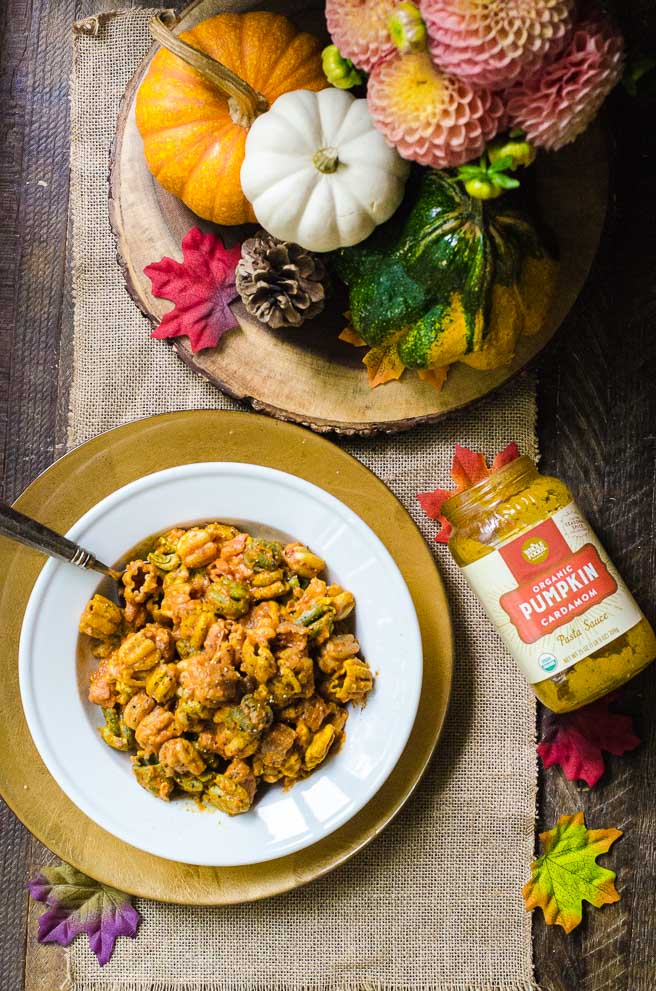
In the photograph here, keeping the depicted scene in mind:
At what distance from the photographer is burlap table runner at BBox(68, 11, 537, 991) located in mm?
1787

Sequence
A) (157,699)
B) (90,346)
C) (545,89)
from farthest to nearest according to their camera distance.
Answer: (90,346)
(157,699)
(545,89)

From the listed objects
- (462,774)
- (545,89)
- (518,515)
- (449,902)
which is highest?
(545,89)

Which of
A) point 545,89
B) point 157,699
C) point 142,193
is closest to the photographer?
point 545,89

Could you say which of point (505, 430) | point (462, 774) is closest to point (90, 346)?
point (505, 430)

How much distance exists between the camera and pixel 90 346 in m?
1.82

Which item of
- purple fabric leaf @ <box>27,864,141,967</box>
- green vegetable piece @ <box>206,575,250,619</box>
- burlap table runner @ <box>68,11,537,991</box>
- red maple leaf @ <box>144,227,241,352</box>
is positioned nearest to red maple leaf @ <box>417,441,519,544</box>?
burlap table runner @ <box>68,11,537,991</box>

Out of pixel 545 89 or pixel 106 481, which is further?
pixel 106 481

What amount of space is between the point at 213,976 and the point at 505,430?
48.5 inches

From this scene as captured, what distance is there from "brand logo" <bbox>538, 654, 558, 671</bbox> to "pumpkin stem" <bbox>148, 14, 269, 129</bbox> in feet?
3.46

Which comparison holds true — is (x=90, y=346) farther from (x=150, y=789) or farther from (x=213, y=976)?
(x=213, y=976)

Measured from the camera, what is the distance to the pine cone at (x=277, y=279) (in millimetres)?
1593

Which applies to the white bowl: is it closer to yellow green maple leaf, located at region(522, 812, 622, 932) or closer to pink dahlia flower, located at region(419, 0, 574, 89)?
yellow green maple leaf, located at region(522, 812, 622, 932)

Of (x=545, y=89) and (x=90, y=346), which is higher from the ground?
(x=545, y=89)

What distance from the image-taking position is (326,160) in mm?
1476
